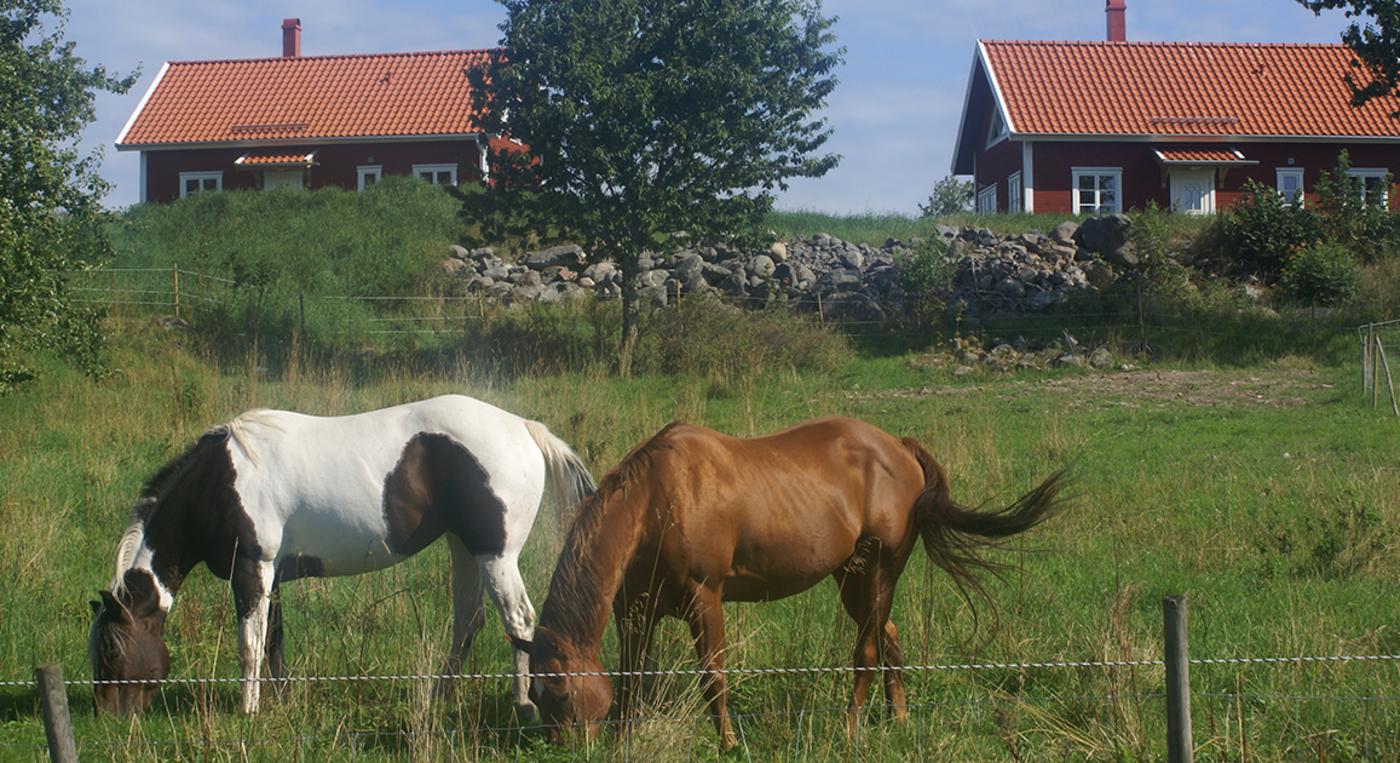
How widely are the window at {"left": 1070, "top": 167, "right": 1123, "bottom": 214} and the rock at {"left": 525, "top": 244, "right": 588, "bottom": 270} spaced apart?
14.8m

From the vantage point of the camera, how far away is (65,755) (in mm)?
4031

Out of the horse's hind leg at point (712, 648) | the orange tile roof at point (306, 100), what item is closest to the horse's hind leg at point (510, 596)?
the horse's hind leg at point (712, 648)

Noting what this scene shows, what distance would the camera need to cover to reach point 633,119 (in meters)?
→ 22.2

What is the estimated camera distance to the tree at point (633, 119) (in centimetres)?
2222

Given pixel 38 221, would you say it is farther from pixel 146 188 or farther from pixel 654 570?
pixel 146 188

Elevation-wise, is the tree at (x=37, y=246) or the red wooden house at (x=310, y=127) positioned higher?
the red wooden house at (x=310, y=127)

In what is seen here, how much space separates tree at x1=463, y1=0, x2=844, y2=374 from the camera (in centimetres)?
2222

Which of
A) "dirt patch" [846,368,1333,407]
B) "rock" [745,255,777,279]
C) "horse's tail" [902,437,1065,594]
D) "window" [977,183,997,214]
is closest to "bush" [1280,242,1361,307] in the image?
"dirt patch" [846,368,1333,407]

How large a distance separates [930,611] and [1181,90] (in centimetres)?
3372

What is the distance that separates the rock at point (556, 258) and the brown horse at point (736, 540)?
71.9 feet

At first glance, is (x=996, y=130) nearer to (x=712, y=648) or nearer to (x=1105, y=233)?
(x=1105, y=233)

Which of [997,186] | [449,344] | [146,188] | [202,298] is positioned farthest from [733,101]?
[146,188]

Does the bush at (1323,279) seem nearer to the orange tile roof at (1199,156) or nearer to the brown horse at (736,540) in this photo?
the orange tile roof at (1199,156)

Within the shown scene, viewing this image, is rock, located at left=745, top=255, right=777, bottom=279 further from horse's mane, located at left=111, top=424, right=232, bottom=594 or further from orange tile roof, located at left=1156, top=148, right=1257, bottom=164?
horse's mane, located at left=111, top=424, right=232, bottom=594
